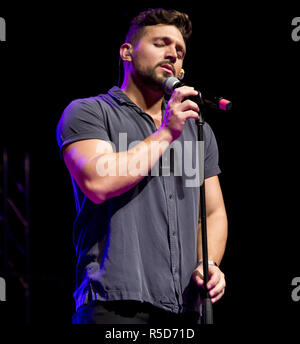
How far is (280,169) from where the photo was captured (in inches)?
142

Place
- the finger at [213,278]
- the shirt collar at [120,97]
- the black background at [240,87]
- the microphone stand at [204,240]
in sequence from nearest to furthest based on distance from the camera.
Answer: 1. the microphone stand at [204,240]
2. the finger at [213,278]
3. the shirt collar at [120,97]
4. the black background at [240,87]

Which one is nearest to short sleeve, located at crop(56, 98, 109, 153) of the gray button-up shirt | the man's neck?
the gray button-up shirt

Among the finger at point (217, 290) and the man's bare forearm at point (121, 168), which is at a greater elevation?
the man's bare forearm at point (121, 168)

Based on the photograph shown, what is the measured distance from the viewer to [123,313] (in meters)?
1.55

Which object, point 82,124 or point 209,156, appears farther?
point 209,156

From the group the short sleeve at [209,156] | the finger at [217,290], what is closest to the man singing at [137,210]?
the finger at [217,290]

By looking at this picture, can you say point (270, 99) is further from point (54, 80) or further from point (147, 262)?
point (147, 262)

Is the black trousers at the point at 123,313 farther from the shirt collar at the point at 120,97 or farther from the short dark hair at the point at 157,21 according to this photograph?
the short dark hair at the point at 157,21

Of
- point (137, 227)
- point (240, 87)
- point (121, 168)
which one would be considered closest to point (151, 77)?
point (121, 168)

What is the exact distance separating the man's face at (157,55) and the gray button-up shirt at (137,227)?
177 mm

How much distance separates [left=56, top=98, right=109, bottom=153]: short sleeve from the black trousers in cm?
59

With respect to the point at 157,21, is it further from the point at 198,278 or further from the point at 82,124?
the point at 198,278

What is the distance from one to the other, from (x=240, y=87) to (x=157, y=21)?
5.52 feet

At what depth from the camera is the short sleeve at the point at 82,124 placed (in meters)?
1.69
